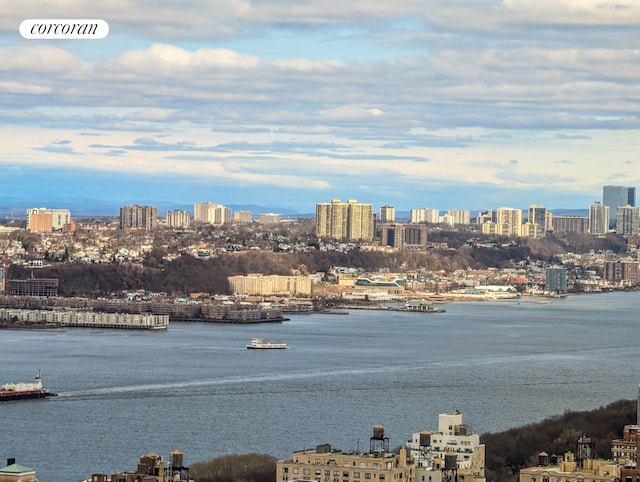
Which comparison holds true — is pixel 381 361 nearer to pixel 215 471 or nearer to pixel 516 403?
pixel 516 403

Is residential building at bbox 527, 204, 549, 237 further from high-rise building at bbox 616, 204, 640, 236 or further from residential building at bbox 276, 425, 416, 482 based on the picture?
residential building at bbox 276, 425, 416, 482

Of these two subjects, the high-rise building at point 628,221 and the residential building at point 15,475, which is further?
the high-rise building at point 628,221

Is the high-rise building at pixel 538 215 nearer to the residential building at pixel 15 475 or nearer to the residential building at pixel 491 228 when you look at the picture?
the residential building at pixel 491 228

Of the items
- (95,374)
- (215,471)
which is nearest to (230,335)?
(95,374)

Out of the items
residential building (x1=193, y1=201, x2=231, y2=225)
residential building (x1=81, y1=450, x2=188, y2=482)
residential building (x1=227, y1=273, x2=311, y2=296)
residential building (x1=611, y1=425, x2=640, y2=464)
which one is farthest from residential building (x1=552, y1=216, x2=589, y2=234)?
residential building (x1=81, y1=450, x2=188, y2=482)

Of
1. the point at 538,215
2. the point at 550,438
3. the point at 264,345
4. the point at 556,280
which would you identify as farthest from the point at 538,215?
the point at 550,438

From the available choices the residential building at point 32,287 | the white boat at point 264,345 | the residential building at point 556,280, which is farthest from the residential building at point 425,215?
the white boat at point 264,345
